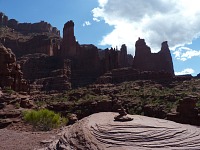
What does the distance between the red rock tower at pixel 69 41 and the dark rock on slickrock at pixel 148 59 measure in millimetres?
25318

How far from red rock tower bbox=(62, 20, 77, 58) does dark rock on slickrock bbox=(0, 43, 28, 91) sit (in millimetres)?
72963

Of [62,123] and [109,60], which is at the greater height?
[109,60]

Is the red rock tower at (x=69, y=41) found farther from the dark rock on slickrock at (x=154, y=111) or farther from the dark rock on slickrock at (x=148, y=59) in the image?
the dark rock on slickrock at (x=154, y=111)

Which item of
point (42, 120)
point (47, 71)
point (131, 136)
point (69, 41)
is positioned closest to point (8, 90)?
point (42, 120)

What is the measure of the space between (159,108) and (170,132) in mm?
45722

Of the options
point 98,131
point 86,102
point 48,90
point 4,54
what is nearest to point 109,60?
point 48,90

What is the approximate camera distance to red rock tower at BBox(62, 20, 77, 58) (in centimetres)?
12169

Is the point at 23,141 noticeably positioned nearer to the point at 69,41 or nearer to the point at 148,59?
the point at 148,59

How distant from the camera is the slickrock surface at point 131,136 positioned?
368 inches

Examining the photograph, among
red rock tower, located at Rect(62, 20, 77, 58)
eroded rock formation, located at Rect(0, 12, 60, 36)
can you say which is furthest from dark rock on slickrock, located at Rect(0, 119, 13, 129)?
eroded rock formation, located at Rect(0, 12, 60, 36)

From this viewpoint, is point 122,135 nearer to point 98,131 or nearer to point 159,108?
point 98,131

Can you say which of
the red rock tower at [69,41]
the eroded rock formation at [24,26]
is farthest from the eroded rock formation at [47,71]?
the eroded rock formation at [24,26]

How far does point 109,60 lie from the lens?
112 m

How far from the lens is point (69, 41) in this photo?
126m
